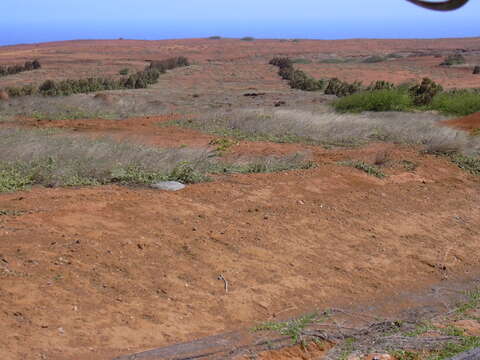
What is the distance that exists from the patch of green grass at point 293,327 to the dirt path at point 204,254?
22 cm

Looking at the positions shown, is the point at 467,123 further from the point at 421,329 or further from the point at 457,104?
the point at 421,329

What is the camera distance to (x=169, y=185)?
7.57 meters

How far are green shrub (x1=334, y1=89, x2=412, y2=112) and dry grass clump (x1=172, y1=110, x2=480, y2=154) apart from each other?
985 millimetres

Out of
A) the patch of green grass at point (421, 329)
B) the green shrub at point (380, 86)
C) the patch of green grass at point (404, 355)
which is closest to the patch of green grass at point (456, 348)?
the patch of green grass at point (404, 355)

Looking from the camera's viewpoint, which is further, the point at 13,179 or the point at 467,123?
the point at 467,123

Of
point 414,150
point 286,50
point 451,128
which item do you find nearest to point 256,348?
point 414,150

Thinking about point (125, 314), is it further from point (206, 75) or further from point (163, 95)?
point (206, 75)

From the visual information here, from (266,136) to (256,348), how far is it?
8015mm

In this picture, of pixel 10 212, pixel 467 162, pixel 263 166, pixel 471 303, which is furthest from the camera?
pixel 467 162

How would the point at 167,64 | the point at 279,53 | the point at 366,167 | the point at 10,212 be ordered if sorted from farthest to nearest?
the point at 279,53, the point at 167,64, the point at 366,167, the point at 10,212

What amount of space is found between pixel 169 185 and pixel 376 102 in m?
9.13

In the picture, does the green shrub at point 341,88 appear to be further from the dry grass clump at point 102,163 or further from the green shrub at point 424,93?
the dry grass clump at point 102,163

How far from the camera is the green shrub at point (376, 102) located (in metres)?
15.4

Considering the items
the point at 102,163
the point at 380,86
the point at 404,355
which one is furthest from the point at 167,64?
the point at 404,355
